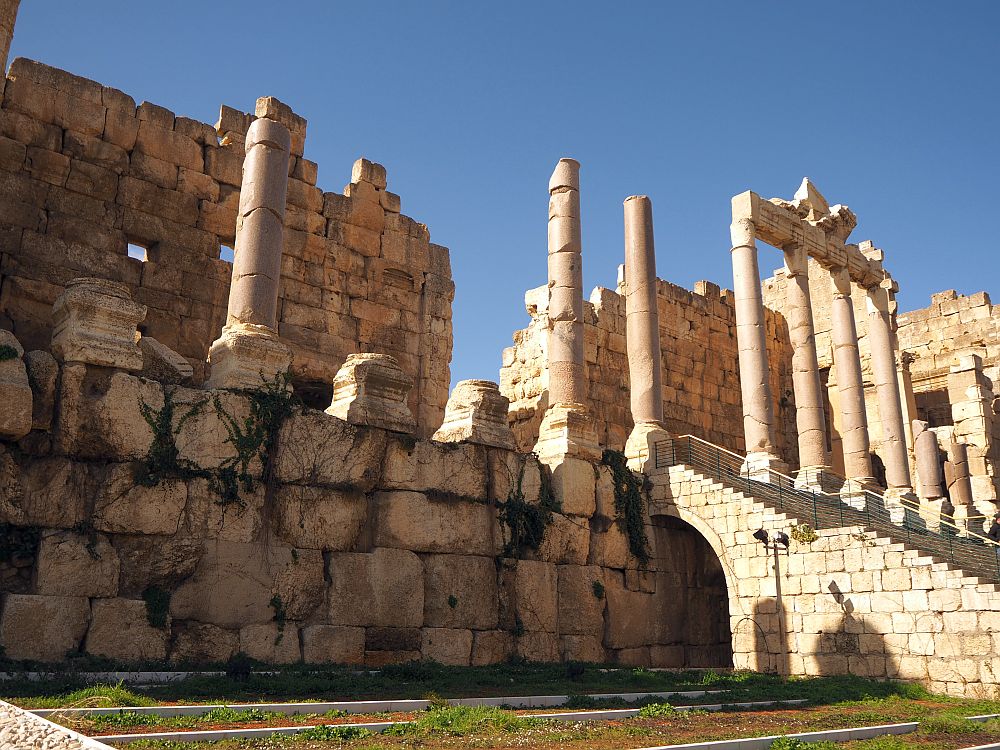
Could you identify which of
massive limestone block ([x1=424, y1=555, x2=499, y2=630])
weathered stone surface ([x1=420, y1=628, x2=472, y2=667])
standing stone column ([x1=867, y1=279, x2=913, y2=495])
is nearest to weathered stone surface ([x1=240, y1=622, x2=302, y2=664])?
weathered stone surface ([x1=420, y1=628, x2=472, y2=667])

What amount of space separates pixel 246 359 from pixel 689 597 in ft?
32.1

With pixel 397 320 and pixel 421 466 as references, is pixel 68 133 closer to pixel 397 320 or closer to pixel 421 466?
pixel 397 320

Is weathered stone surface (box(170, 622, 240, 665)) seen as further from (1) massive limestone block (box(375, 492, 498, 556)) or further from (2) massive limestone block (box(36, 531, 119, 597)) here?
(1) massive limestone block (box(375, 492, 498, 556))

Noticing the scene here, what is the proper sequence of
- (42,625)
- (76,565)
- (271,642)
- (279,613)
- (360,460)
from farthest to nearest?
(360,460), (279,613), (271,642), (76,565), (42,625)

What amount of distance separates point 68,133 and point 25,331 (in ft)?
12.3

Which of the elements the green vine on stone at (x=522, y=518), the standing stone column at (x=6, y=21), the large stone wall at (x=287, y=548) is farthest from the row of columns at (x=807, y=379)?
the standing stone column at (x=6, y=21)

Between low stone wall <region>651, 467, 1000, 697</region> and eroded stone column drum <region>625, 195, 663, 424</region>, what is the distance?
7.79ft

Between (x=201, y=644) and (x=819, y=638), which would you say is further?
(x=819, y=638)

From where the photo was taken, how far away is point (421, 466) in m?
14.0

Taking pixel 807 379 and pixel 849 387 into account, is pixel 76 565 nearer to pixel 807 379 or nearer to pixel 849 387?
pixel 807 379

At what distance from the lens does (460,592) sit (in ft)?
45.5

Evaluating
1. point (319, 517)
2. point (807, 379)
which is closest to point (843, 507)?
point (807, 379)

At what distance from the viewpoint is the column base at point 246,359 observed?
41.9 ft

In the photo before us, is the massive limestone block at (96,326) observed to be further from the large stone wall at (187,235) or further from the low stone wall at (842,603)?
the low stone wall at (842,603)
